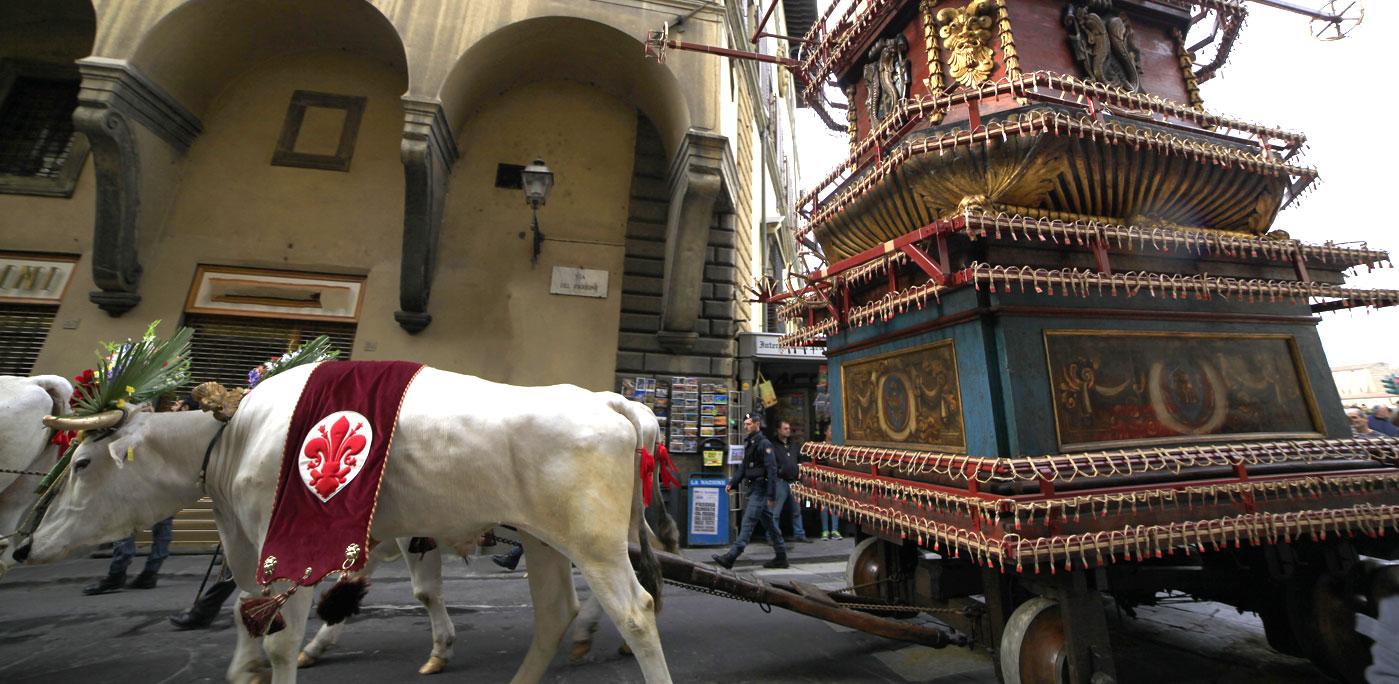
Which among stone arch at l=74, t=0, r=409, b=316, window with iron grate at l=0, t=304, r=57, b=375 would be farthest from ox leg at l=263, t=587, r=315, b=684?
window with iron grate at l=0, t=304, r=57, b=375

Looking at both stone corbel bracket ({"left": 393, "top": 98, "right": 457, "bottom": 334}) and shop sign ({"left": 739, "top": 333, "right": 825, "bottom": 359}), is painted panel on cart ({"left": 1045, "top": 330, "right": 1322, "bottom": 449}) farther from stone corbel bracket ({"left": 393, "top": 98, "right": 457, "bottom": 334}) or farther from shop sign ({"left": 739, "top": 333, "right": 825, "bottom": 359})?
stone corbel bracket ({"left": 393, "top": 98, "right": 457, "bottom": 334})

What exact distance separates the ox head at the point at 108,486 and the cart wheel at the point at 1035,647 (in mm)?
4163

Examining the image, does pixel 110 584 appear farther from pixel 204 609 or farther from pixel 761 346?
pixel 761 346

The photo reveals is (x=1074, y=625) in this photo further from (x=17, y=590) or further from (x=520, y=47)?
(x=520, y=47)

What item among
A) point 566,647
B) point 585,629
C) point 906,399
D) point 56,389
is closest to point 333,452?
point 585,629

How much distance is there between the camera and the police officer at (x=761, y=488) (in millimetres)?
6426

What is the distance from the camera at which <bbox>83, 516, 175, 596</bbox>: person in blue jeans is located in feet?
16.4

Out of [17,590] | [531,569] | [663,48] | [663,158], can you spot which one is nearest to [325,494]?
[531,569]

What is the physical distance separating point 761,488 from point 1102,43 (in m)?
5.34

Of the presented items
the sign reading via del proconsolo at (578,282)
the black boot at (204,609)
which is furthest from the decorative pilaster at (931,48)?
the black boot at (204,609)

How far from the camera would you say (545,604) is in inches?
114

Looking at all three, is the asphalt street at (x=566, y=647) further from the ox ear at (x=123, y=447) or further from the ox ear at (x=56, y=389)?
the ox ear at (x=56, y=389)

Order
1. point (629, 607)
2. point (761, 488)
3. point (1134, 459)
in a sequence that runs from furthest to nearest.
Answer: point (761, 488)
point (1134, 459)
point (629, 607)

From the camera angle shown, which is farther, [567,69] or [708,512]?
[567,69]
